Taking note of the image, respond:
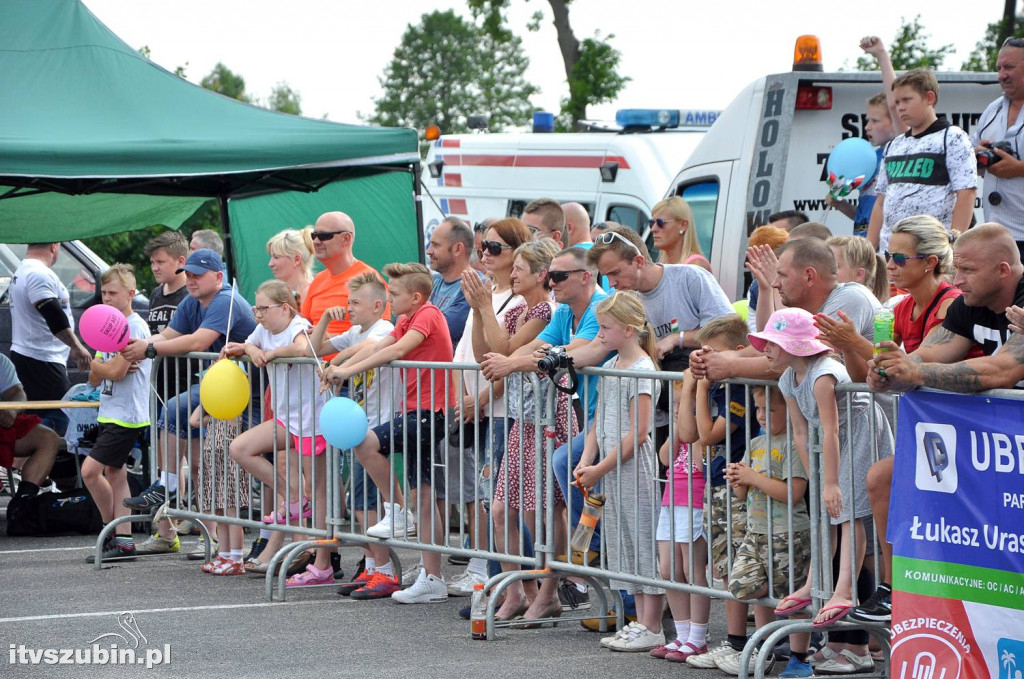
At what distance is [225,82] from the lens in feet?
295

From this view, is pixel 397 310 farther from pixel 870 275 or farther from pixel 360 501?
pixel 870 275

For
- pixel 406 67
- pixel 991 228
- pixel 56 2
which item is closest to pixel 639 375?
pixel 991 228

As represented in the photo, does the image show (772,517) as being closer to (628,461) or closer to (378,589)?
(628,461)

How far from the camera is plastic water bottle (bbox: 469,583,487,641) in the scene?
22.7ft

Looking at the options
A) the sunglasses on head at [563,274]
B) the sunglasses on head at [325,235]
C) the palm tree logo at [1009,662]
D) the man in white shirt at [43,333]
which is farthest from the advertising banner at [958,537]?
the man in white shirt at [43,333]

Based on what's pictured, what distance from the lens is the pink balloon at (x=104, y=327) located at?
362 inches

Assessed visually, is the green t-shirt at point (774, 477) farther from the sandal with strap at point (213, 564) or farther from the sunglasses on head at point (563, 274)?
the sandal with strap at point (213, 564)

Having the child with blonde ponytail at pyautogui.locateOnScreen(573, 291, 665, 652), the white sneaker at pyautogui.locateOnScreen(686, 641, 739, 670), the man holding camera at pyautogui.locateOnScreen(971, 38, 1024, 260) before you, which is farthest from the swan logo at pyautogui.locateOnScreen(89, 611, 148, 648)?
the man holding camera at pyautogui.locateOnScreen(971, 38, 1024, 260)

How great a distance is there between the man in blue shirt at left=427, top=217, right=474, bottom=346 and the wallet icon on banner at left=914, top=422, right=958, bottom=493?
3.78 m

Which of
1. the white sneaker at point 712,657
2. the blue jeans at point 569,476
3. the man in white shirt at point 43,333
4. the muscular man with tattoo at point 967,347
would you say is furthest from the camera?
the man in white shirt at point 43,333

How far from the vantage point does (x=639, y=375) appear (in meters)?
6.35

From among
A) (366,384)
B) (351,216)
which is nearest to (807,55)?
(366,384)

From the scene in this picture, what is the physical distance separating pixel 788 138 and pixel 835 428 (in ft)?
13.9

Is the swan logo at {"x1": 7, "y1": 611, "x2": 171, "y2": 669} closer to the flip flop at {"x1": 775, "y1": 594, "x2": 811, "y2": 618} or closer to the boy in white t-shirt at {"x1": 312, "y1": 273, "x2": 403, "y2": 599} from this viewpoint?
the boy in white t-shirt at {"x1": 312, "y1": 273, "x2": 403, "y2": 599}
